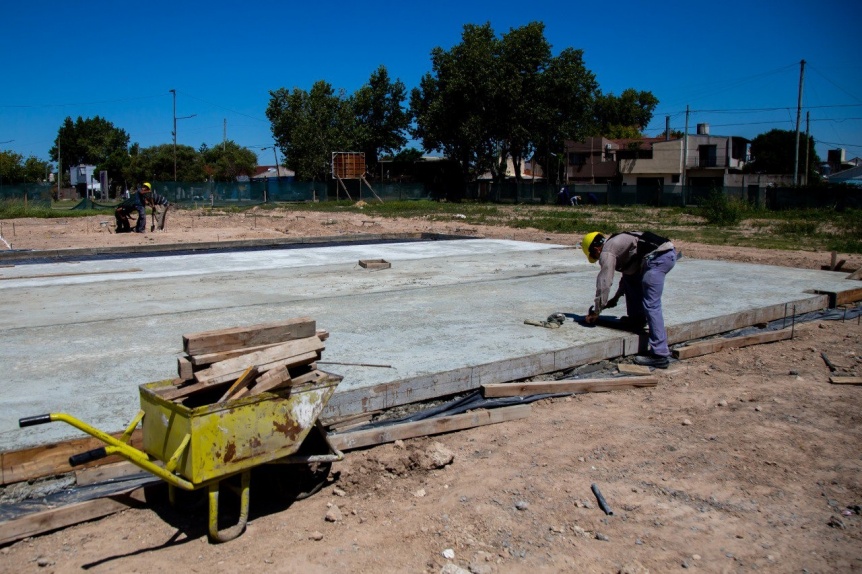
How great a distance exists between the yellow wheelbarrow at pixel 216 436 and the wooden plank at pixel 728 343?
4686 millimetres

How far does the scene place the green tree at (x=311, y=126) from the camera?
58.2 meters

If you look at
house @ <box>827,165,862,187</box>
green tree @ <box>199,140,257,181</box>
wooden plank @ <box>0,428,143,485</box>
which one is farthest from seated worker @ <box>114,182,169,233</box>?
green tree @ <box>199,140,257,181</box>

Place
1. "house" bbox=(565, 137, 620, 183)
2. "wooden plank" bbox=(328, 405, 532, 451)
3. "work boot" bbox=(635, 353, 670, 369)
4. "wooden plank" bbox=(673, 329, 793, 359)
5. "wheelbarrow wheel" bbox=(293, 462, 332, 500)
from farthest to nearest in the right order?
"house" bbox=(565, 137, 620, 183)
"wooden plank" bbox=(673, 329, 793, 359)
"work boot" bbox=(635, 353, 670, 369)
"wooden plank" bbox=(328, 405, 532, 451)
"wheelbarrow wheel" bbox=(293, 462, 332, 500)

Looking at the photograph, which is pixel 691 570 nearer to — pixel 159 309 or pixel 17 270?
pixel 159 309

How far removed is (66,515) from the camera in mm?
4055

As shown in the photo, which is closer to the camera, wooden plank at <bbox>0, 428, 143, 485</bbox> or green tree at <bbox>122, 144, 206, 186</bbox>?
wooden plank at <bbox>0, 428, 143, 485</bbox>

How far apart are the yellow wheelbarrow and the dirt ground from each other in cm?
35

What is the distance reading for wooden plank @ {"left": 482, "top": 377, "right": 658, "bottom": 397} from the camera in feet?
20.3

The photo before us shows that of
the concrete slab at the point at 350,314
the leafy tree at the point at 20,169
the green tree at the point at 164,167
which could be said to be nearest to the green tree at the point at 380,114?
the green tree at the point at 164,167

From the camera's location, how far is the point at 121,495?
429cm

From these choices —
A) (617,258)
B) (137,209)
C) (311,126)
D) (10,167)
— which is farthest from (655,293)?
(10,167)

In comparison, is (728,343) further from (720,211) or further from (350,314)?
(720,211)

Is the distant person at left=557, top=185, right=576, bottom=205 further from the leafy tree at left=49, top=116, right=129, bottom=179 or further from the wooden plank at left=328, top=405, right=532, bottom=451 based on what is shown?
the leafy tree at left=49, top=116, right=129, bottom=179

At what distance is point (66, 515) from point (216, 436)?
1.05 metres
